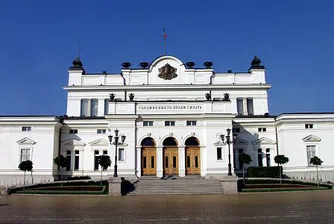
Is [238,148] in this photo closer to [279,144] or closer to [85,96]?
[279,144]

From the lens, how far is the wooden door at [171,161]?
122 ft

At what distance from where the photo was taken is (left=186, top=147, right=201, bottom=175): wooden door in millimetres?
37219

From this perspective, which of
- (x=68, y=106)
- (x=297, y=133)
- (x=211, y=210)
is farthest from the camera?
(x=68, y=106)

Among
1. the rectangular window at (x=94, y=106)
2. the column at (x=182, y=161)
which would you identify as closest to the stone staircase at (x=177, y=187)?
the column at (x=182, y=161)

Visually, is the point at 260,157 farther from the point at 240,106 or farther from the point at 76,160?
the point at 76,160

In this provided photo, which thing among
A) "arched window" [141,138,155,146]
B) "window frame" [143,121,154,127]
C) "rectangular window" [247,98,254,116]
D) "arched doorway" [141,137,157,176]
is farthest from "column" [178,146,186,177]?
"rectangular window" [247,98,254,116]

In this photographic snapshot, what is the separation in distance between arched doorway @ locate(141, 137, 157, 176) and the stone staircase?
3892 mm

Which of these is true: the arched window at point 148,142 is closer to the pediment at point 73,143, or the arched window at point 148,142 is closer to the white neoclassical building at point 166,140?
the white neoclassical building at point 166,140

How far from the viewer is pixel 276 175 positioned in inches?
1432

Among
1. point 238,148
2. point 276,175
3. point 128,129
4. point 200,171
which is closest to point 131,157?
point 128,129

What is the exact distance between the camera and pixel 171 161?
123 feet

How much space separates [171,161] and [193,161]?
2426mm

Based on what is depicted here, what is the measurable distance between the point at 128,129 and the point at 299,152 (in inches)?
767

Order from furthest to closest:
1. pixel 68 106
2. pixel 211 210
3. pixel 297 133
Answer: pixel 68 106 < pixel 297 133 < pixel 211 210
